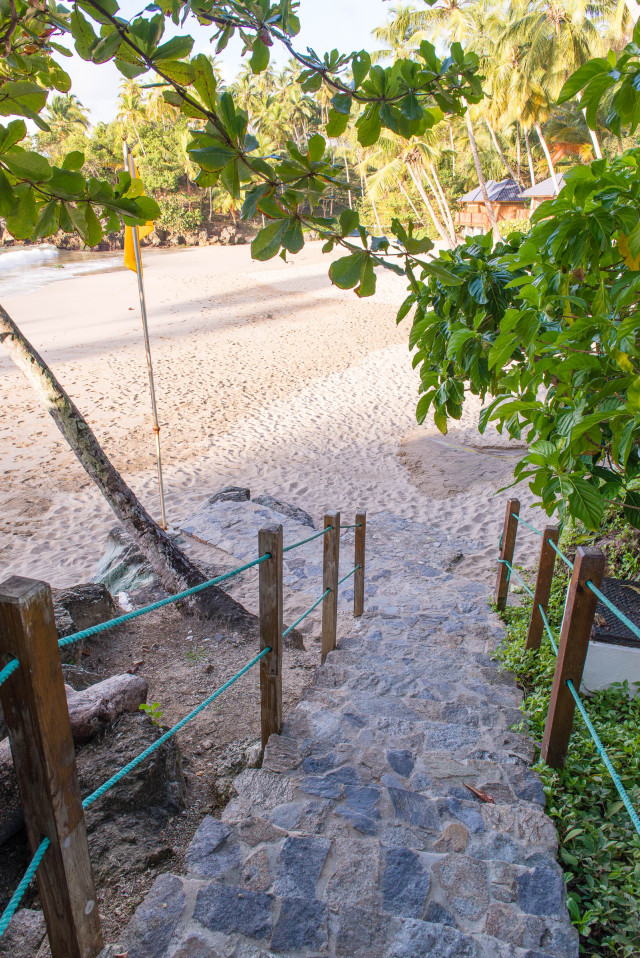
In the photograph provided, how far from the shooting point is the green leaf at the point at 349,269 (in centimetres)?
143

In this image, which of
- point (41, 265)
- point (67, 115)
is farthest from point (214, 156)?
point (67, 115)

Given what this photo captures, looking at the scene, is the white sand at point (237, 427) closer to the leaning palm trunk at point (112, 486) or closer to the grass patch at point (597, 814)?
the leaning palm trunk at point (112, 486)

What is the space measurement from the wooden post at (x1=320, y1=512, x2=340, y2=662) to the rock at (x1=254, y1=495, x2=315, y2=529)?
10.5 feet

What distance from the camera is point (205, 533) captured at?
652 centimetres

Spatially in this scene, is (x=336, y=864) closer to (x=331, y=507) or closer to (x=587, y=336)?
(x=587, y=336)

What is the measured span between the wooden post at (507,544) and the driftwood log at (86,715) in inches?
96.5

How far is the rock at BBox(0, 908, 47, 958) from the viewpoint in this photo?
1626 mm

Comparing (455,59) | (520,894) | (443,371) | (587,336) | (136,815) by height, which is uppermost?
(455,59)

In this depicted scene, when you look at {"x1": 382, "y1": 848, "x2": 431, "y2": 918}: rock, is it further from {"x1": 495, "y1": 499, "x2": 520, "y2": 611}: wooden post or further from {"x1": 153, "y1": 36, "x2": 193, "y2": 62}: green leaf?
{"x1": 495, "y1": 499, "x2": 520, "y2": 611}: wooden post

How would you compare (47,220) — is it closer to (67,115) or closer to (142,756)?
(142,756)

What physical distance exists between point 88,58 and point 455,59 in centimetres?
106

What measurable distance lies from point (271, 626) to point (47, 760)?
122 cm

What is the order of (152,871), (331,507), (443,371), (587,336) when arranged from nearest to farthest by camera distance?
(152,871) → (587,336) → (443,371) → (331,507)

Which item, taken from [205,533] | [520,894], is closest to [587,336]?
[520,894]
